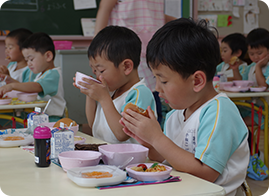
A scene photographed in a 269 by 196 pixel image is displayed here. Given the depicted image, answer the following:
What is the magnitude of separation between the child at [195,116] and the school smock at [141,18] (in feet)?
4.96

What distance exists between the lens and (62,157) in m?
0.98

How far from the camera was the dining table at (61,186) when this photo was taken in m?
0.81

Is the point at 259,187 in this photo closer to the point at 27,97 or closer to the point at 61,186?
the point at 27,97

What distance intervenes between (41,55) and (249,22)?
13.2 ft

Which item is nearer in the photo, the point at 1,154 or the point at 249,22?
the point at 1,154

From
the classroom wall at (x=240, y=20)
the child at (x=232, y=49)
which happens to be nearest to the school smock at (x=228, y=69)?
the child at (x=232, y=49)

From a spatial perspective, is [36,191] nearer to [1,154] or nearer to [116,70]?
[1,154]

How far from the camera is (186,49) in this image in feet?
3.54

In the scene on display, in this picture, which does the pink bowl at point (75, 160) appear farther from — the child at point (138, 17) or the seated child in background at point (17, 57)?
the seated child in background at point (17, 57)

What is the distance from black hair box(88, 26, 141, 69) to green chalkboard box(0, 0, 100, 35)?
307 centimetres

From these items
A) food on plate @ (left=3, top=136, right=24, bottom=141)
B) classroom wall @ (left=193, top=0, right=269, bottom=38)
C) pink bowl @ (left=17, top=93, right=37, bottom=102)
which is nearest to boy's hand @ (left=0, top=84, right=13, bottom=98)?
pink bowl @ (left=17, top=93, right=37, bottom=102)

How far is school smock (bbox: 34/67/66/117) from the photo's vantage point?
282 cm

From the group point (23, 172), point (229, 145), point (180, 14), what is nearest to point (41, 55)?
point (23, 172)

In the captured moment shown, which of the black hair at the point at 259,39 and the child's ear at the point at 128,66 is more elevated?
the black hair at the point at 259,39
